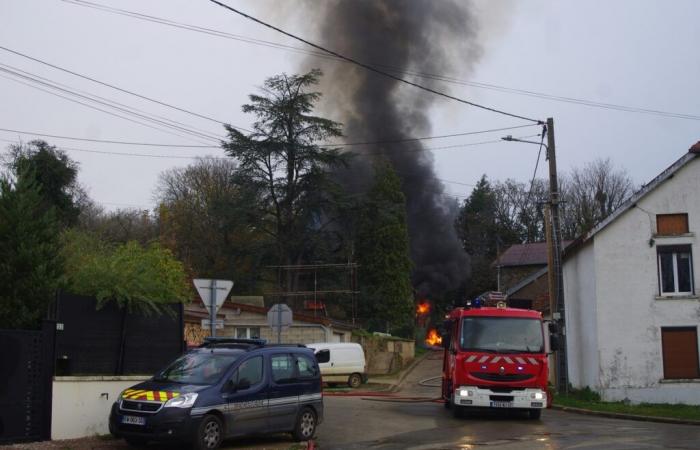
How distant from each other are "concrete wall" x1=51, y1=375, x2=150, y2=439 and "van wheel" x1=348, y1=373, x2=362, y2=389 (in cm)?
2084

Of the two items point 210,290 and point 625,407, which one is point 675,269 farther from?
point 210,290

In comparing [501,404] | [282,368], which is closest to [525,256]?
[501,404]

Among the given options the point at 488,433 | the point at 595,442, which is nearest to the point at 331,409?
the point at 488,433

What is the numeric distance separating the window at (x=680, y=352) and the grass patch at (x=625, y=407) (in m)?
1.29

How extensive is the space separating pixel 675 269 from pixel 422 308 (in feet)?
107

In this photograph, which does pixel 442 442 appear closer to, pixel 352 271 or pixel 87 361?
pixel 87 361

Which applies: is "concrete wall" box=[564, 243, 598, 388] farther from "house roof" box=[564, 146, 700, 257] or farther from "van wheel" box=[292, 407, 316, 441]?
"van wheel" box=[292, 407, 316, 441]

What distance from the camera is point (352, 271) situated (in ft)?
153

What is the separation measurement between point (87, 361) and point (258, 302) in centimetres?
2891

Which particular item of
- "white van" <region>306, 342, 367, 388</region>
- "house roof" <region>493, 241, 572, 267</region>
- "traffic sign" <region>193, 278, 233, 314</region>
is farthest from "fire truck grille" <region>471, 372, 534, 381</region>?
"house roof" <region>493, 241, 572, 267</region>

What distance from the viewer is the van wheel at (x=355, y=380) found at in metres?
33.7

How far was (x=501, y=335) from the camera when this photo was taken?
730 inches

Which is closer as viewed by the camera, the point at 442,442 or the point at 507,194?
the point at 442,442

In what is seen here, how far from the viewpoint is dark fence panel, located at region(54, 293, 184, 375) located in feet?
41.4
